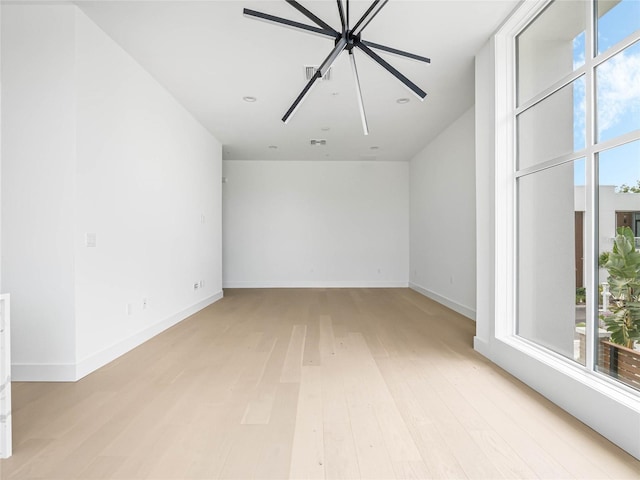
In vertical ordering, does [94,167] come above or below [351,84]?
below

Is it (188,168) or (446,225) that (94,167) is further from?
(446,225)

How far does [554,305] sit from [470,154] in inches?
125

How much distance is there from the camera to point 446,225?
6.38 m

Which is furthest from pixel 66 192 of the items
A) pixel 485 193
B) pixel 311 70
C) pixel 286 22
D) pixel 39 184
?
pixel 485 193

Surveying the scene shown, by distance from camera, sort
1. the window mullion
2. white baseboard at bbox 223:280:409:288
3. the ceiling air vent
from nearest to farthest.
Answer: the window mullion
the ceiling air vent
white baseboard at bbox 223:280:409:288

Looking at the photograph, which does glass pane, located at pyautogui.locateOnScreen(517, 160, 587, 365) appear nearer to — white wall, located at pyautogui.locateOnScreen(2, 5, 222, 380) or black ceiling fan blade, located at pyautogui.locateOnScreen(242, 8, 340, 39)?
black ceiling fan blade, located at pyautogui.locateOnScreen(242, 8, 340, 39)

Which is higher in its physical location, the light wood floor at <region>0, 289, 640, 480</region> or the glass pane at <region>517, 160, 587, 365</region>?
the glass pane at <region>517, 160, 587, 365</region>

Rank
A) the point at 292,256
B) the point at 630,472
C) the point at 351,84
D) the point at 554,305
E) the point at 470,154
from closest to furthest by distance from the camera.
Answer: the point at 630,472 < the point at 554,305 < the point at 351,84 < the point at 470,154 < the point at 292,256

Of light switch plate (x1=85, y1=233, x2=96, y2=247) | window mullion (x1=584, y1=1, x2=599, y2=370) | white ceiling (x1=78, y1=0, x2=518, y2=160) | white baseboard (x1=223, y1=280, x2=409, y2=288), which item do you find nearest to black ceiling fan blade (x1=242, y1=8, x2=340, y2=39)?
white ceiling (x1=78, y1=0, x2=518, y2=160)

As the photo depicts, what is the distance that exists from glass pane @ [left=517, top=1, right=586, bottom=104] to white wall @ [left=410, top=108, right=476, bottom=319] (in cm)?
213

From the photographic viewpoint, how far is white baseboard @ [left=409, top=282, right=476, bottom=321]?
5273 mm

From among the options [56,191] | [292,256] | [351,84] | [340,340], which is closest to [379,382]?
[340,340]

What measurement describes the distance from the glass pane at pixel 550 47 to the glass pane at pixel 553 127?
0.14 meters

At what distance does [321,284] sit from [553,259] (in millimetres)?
6400
